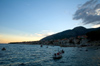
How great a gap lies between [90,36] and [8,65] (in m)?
158

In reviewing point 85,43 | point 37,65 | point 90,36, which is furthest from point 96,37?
point 37,65

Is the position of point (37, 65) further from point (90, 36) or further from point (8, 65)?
point (90, 36)

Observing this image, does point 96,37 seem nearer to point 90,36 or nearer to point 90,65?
point 90,36

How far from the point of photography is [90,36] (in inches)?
6112

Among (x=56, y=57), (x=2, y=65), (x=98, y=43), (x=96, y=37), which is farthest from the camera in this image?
(x=96, y=37)

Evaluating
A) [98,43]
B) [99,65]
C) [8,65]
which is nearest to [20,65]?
[8,65]

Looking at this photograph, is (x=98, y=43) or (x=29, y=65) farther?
(x=98, y=43)

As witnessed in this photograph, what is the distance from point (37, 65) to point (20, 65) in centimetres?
507

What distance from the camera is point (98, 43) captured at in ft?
438

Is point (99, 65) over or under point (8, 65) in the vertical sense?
under

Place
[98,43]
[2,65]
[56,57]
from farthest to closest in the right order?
1. [98,43]
2. [56,57]
3. [2,65]

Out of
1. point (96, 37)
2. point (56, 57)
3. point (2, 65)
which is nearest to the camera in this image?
point (2, 65)

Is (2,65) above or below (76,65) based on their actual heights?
above

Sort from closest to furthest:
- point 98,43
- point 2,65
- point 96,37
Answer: point 2,65 → point 98,43 → point 96,37
